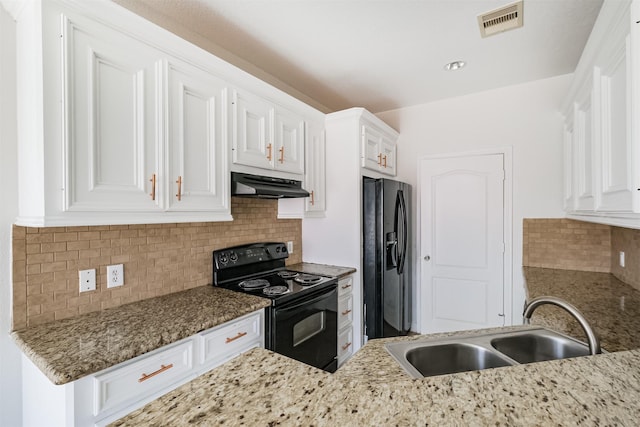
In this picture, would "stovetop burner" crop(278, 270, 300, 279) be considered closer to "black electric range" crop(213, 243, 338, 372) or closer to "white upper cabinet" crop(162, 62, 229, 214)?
"black electric range" crop(213, 243, 338, 372)

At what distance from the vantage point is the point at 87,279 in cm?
152

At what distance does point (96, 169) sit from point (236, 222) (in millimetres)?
1152

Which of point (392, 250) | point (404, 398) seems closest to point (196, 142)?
point (404, 398)

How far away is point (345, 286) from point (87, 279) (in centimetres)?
178

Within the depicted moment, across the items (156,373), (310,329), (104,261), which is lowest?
(310,329)

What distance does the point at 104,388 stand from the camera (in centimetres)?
111

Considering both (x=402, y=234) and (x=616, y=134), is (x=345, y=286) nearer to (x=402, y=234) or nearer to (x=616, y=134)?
(x=402, y=234)

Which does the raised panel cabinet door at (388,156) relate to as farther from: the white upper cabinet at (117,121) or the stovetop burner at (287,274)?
the white upper cabinet at (117,121)

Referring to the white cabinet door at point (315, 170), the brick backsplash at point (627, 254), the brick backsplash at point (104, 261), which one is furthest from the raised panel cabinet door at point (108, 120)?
the brick backsplash at point (627, 254)

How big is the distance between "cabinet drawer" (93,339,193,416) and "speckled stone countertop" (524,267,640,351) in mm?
1693

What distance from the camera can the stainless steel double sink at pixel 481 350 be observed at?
3.63 feet

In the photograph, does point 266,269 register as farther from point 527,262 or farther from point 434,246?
point 527,262

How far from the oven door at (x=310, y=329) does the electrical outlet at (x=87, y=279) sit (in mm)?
939

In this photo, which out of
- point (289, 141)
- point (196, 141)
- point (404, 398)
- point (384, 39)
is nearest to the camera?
point (404, 398)
